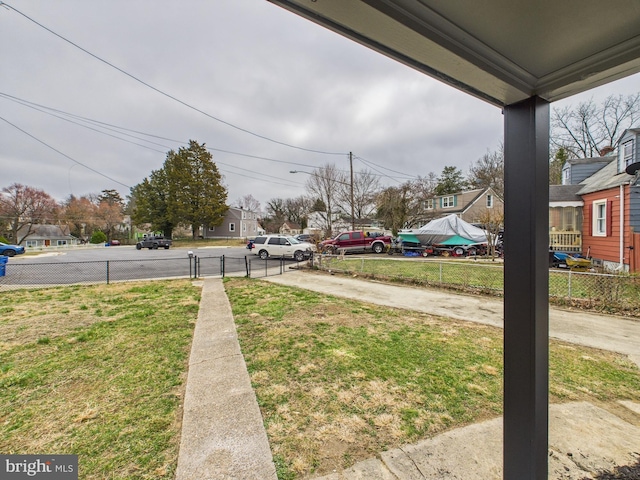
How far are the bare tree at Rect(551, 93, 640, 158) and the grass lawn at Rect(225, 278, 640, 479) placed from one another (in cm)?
378

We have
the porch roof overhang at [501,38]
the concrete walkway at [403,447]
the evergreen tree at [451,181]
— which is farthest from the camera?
the evergreen tree at [451,181]

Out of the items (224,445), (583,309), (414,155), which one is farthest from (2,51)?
(414,155)

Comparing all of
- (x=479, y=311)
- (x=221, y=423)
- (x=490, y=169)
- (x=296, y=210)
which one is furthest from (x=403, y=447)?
(x=296, y=210)

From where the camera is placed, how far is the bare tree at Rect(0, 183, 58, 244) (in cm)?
3000

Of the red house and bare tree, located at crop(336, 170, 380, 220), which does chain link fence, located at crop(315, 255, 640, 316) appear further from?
bare tree, located at crop(336, 170, 380, 220)

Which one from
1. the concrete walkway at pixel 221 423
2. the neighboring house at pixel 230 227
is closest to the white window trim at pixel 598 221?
the concrete walkway at pixel 221 423

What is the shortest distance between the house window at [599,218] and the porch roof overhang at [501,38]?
11.9 m

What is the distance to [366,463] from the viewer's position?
1691mm

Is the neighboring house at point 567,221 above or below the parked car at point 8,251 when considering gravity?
above

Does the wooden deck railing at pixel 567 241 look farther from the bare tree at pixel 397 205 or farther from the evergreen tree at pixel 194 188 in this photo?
the evergreen tree at pixel 194 188

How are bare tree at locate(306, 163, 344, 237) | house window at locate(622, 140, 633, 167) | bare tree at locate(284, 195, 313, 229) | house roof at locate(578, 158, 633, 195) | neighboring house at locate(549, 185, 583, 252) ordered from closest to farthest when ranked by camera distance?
house window at locate(622, 140, 633, 167), house roof at locate(578, 158, 633, 195), neighboring house at locate(549, 185, 583, 252), bare tree at locate(306, 163, 344, 237), bare tree at locate(284, 195, 313, 229)

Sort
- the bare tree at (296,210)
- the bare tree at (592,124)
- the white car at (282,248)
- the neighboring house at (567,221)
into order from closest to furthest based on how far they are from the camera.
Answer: the bare tree at (592,124), the neighboring house at (567,221), the white car at (282,248), the bare tree at (296,210)

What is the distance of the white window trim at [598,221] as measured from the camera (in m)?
9.16

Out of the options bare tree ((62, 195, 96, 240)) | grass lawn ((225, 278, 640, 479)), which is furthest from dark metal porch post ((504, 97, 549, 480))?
bare tree ((62, 195, 96, 240))
